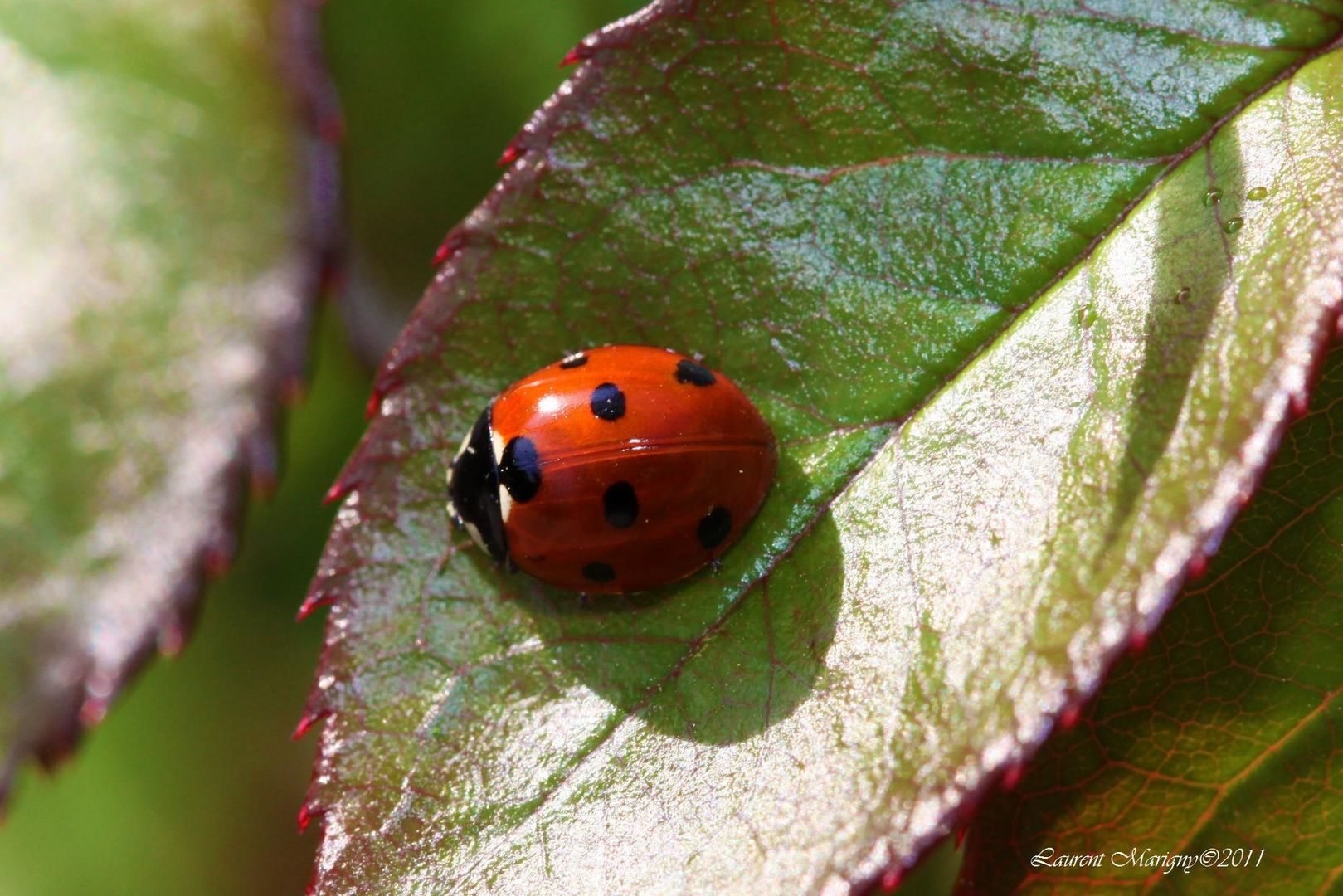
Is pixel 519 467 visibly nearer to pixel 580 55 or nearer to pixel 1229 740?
pixel 580 55

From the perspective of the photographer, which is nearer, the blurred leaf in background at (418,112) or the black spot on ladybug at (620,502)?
the black spot on ladybug at (620,502)

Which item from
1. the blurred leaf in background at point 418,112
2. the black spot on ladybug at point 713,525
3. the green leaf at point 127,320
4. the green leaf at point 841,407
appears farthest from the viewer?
the blurred leaf in background at point 418,112

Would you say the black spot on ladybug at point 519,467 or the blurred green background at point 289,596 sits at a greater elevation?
the black spot on ladybug at point 519,467

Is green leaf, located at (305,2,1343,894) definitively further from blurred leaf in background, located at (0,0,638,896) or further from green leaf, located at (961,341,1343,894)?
blurred leaf in background, located at (0,0,638,896)

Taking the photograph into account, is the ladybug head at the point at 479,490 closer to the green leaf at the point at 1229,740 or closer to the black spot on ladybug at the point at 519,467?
the black spot on ladybug at the point at 519,467

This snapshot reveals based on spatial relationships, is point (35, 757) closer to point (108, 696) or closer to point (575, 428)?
point (108, 696)

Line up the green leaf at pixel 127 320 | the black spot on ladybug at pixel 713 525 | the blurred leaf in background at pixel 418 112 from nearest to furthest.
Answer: the black spot on ladybug at pixel 713 525, the green leaf at pixel 127 320, the blurred leaf in background at pixel 418 112

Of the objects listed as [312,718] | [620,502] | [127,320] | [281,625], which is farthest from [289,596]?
[620,502]

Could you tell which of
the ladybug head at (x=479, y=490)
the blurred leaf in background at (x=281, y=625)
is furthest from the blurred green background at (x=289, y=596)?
the ladybug head at (x=479, y=490)

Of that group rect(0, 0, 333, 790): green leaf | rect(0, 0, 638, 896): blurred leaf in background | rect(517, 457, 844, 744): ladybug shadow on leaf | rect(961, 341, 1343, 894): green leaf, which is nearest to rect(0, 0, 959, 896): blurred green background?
rect(0, 0, 638, 896): blurred leaf in background
